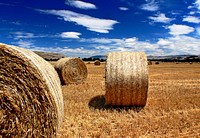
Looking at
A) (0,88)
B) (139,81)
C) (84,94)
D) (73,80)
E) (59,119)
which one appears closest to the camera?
(0,88)

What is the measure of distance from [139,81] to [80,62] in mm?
7399

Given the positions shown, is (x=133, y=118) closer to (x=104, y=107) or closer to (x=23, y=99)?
(x=104, y=107)

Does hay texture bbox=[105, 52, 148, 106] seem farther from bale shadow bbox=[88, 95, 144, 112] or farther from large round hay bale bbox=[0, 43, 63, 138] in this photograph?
large round hay bale bbox=[0, 43, 63, 138]

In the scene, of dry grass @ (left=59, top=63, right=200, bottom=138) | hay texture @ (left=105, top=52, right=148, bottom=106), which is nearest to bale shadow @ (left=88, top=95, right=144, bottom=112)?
dry grass @ (left=59, top=63, right=200, bottom=138)

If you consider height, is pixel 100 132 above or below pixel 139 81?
below

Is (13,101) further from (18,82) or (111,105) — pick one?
(111,105)

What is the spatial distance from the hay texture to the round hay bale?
19.5 feet

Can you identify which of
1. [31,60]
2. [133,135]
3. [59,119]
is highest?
[31,60]

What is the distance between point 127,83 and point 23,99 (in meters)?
4.83

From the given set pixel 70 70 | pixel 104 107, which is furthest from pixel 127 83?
pixel 70 70

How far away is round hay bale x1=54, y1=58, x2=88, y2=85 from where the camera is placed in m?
15.5

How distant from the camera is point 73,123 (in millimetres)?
7895

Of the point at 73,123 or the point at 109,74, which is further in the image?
the point at 109,74

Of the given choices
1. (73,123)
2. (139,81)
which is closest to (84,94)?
(139,81)
